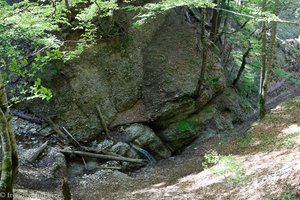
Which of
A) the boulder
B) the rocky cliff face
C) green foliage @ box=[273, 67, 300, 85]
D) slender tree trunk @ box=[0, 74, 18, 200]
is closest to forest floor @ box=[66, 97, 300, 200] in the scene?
the boulder

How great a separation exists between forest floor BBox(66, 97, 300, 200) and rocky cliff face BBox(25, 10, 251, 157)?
2.00 m

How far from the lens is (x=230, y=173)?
862 cm

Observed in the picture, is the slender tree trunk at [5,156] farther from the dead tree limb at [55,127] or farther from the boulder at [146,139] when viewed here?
the boulder at [146,139]

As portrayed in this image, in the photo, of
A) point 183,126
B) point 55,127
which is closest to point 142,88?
point 183,126

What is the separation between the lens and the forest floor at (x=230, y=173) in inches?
277

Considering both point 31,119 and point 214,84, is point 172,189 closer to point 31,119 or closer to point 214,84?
point 31,119

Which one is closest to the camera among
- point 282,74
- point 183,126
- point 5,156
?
point 5,156

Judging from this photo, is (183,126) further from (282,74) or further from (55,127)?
(282,74)

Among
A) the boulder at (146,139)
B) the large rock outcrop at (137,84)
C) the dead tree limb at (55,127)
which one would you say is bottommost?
the boulder at (146,139)

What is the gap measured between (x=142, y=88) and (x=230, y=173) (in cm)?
975

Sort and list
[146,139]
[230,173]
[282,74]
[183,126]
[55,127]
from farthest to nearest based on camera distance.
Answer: [282,74] → [183,126] → [146,139] → [55,127] → [230,173]

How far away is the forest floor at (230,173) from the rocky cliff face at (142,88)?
6.57ft

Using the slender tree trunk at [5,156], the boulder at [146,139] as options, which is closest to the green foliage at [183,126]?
the boulder at [146,139]

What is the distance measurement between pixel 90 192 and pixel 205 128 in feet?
27.5
